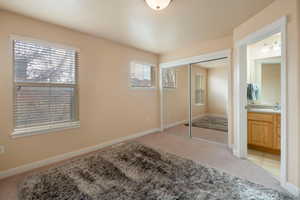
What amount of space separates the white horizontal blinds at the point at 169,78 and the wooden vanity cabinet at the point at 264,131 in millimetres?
2205

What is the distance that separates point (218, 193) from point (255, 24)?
249cm

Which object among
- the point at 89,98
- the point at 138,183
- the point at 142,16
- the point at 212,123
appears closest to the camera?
the point at 138,183

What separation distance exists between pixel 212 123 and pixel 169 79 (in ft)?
5.97

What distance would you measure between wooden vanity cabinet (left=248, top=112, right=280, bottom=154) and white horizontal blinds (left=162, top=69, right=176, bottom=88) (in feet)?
7.23

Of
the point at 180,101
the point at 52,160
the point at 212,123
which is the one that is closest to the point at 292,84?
the point at 212,123

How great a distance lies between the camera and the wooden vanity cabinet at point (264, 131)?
270cm

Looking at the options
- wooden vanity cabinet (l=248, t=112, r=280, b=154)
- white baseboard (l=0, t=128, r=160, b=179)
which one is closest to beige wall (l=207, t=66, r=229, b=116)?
wooden vanity cabinet (l=248, t=112, r=280, b=154)

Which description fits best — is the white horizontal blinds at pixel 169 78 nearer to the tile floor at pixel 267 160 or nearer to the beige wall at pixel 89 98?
the beige wall at pixel 89 98

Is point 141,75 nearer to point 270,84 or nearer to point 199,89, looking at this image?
point 199,89

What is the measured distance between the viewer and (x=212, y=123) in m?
3.96

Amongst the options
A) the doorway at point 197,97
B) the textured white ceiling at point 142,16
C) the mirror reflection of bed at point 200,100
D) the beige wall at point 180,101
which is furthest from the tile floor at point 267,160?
the textured white ceiling at point 142,16

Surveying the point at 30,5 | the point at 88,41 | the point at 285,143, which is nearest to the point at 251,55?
the point at 285,143

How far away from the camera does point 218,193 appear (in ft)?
5.42

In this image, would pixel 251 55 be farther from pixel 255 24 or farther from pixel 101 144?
pixel 101 144
